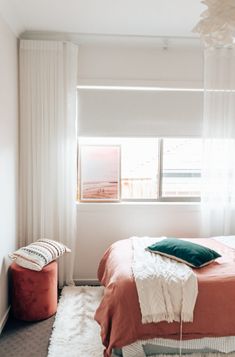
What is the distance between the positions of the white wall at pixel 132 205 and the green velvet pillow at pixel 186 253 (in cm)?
96

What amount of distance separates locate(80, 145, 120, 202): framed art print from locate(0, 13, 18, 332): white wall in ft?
2.51

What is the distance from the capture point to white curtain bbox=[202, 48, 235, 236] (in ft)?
11.6

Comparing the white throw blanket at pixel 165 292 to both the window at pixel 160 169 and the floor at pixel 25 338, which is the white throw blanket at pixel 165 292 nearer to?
the floor at pixel 25 338

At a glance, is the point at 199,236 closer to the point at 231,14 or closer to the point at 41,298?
the point at 41,298

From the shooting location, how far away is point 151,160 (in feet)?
12.5

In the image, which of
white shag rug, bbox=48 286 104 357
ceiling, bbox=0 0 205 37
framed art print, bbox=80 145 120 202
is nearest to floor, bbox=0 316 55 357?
white shag rug, bbox=48 286 104 357

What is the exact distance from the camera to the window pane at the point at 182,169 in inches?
150

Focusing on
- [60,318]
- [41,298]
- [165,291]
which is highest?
[165,291]

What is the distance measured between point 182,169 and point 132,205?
0.76 m

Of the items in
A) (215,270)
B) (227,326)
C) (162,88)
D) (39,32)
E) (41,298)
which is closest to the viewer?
(227,326)

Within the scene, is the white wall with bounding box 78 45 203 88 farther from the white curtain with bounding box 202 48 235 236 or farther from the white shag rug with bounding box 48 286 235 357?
the white shag rug with bounding box 48 286 235 357

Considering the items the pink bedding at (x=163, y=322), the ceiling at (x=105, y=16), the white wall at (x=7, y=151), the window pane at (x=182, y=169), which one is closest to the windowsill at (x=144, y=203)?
the window pane at (x=182, y=169)

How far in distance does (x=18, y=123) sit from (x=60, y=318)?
77.2 inches

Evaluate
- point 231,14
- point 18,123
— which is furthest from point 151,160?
point 231,14
